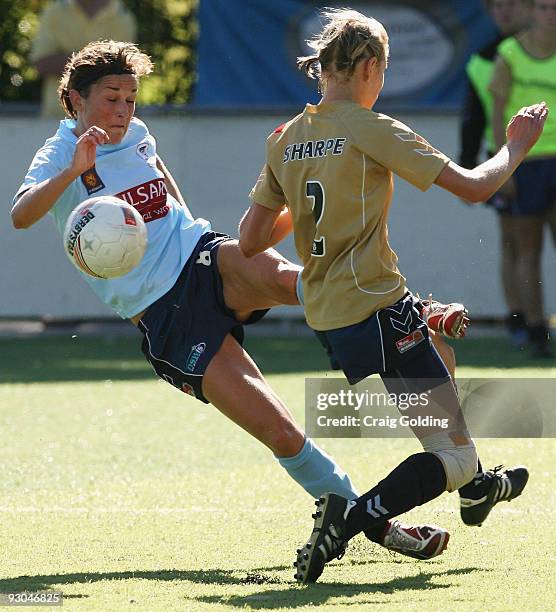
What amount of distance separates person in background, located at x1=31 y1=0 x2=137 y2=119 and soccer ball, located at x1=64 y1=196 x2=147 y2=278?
819 centimetres

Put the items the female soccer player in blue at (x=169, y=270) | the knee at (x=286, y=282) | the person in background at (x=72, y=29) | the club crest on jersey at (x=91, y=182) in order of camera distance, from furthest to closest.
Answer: the person in background at (x=72, y=29) < the club crest on jersey at (x=91, y=182) < the knee at (x=286, y=282) < the female soccer player in blue at (x=169, y=270)

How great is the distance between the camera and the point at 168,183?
5.57 meters

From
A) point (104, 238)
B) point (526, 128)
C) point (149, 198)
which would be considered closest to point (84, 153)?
point (104, 238)

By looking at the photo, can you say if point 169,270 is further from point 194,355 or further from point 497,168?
point 497,168

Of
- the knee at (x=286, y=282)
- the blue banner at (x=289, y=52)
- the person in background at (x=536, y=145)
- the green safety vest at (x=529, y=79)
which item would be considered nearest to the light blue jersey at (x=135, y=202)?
the knee at (x=286, y=282)

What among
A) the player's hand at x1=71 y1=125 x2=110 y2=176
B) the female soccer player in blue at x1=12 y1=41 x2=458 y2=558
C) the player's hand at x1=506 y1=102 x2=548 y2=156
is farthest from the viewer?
the female soccer player in blue at x1=12 y1=41 x2=458 y2=558

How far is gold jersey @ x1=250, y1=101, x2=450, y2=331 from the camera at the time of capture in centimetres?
439

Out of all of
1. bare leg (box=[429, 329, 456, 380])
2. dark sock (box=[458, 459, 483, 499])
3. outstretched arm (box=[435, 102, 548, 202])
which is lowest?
dark sock (box=[458, 459, 483, 499])

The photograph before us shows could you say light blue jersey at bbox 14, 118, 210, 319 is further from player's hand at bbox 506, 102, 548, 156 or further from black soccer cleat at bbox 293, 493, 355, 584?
player's hand at bbox 506, 102, 548, 156

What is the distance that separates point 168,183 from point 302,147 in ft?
3.86

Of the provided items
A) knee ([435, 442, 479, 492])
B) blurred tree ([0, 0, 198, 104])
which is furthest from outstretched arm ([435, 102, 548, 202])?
blurred tree ([0, 0, 198, 104])

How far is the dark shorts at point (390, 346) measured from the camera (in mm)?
4461

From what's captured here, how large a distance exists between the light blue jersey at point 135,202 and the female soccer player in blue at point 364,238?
0.83 metres

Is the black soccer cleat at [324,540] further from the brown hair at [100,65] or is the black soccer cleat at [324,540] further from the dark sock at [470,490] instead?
the brown hair at [100,65]
